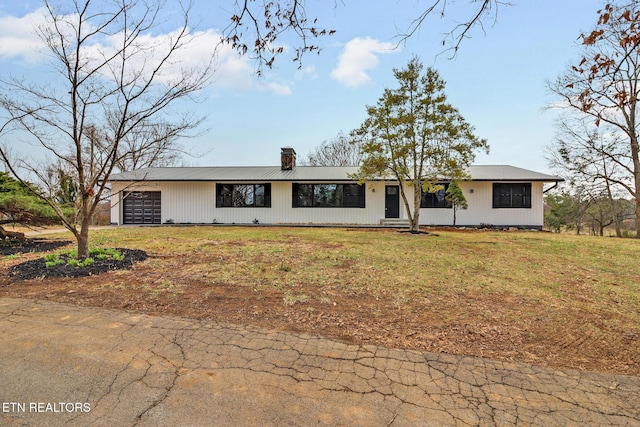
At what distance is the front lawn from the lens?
3011mm

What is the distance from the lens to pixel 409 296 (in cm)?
428

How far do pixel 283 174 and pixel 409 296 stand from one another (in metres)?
13.7

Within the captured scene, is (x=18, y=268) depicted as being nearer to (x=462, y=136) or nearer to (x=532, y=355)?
(x=532, y=355)

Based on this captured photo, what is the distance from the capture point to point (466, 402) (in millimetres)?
2094

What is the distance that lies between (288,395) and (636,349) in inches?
119

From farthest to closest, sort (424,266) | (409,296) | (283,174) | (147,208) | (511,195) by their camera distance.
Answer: (147,208) → (283,174) → (511,195) → (424,266) → (409,296)

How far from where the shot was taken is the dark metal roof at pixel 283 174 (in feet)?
52.3

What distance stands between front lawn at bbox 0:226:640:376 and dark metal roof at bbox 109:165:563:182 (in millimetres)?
9164

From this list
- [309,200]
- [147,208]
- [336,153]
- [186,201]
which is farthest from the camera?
[336,153]

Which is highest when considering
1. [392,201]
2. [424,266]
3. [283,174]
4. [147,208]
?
[283,174]

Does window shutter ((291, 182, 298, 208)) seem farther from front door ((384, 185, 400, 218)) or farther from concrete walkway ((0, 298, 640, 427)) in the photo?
concrete walkway ((0, 298, 640, 427))

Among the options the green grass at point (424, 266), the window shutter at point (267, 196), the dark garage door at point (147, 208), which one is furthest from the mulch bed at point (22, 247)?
the window shutter at point (267, 196)

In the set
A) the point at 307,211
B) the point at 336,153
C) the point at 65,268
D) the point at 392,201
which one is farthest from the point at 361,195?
the point at 336,153

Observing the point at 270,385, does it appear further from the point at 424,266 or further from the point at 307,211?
the point at 307,211
